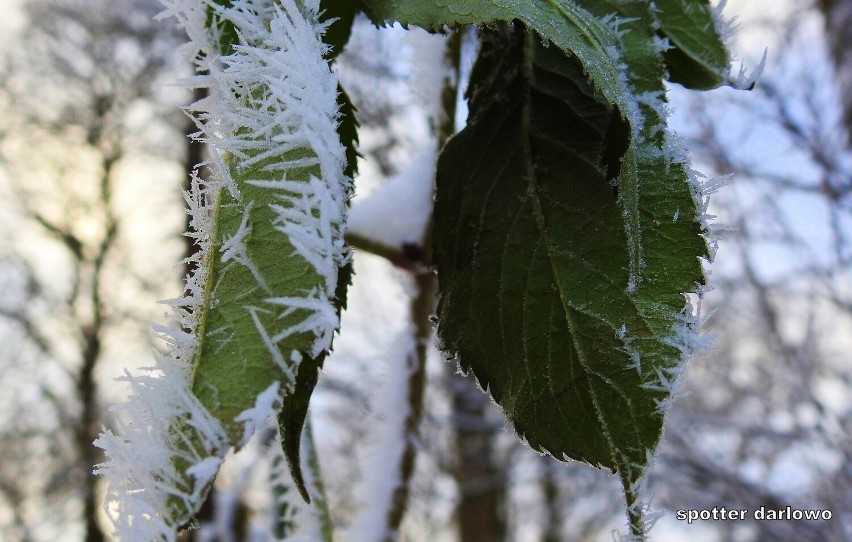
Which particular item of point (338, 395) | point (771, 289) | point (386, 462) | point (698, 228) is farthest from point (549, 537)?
point (698, 228)

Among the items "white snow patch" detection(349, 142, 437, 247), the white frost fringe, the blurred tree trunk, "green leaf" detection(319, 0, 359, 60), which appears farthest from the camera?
the blurred tree trunk

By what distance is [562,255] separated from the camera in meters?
0.32

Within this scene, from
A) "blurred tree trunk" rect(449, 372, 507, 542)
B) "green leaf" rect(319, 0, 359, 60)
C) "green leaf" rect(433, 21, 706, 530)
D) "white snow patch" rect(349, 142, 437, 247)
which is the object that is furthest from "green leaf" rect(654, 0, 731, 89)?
"blurred tree trunk" rect(449, 372, 507, 542)

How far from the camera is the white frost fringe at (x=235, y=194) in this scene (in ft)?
0.70

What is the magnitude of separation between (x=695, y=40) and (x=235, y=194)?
27 centimetres

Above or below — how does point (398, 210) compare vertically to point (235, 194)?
above

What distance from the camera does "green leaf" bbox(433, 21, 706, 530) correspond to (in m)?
0.29

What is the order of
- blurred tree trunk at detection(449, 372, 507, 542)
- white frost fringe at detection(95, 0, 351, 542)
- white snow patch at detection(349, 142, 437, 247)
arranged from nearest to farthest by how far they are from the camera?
white frost fringe at detection(95, 0, 351, 542) < white snow patch at detection(349, 142, 437, 247) < blurred tree trunk at detection(449, 372, 507, 542)

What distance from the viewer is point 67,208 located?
6.66 meters

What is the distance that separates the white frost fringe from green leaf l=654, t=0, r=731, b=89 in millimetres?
201

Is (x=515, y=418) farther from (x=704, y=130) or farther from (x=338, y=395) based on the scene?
(x=338, y=395)

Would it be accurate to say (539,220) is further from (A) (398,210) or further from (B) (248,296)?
(A) (398,210)

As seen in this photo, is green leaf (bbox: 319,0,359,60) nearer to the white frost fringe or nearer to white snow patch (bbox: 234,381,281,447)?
the white frost fringe

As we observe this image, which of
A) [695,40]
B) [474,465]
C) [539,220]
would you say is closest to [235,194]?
[539,220]
